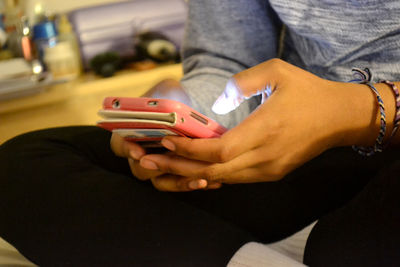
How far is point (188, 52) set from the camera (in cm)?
89

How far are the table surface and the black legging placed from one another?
66 cm

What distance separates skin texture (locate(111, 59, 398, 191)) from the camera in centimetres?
47

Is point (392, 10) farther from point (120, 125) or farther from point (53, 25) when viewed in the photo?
point (53, 25)

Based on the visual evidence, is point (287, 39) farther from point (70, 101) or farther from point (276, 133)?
point (70, 101)

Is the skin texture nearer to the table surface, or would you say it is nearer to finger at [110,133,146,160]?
finger at [110,133,146,160]

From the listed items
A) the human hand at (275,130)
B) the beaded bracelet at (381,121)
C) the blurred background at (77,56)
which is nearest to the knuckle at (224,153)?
the human hand at (275,130)

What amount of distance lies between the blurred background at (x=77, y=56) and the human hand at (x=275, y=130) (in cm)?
91

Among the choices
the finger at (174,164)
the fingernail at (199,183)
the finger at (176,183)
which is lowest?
the finger at (176,183)

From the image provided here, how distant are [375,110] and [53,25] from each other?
1.19 metres

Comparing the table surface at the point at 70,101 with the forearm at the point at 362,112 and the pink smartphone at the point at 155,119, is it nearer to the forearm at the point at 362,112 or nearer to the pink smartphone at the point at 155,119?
the pink smartphone at the point at 155,119

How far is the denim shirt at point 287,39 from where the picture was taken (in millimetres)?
629

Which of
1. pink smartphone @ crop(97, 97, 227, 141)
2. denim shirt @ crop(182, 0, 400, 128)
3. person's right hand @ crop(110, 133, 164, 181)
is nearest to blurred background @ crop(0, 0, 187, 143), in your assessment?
denim shirt @ crop(182, 0, 400, 128)

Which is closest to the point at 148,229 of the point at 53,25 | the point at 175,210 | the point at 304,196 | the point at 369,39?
the point at 175,210

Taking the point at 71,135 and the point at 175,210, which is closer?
the point at 175,210
